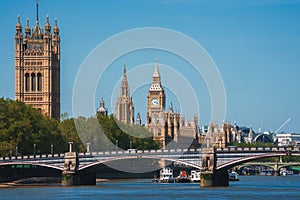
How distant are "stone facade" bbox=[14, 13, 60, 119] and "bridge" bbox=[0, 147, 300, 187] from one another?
70379 mm

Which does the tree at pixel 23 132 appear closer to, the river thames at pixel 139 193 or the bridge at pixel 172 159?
the bridge at pixel 172 159

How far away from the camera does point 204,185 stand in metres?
107

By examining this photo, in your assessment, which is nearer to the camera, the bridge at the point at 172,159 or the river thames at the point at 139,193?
the river thames at the point at 139,193

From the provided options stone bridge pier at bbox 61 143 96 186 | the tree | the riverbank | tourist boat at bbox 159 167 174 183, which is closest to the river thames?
stone bridge pier at bbox 61 143 96 186

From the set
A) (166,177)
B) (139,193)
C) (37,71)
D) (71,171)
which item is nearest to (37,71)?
(37,71)

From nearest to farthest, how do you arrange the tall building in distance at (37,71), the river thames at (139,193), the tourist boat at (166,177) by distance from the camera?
the river thames at (139,193) < the tourist boat at (166,177) < the tall building in distance at (37,71)

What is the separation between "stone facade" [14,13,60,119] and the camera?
187 meters

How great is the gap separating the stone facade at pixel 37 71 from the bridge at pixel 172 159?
7038cm

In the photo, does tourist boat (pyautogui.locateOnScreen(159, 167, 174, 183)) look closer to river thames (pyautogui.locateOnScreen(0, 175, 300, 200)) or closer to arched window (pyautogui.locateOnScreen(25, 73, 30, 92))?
river thames (pyautogui.locateOnScreen(0, 175, 300, 200))

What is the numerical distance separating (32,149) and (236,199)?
47.6 meters

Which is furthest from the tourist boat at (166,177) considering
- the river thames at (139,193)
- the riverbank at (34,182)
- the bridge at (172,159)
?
the river thames at (139,193)

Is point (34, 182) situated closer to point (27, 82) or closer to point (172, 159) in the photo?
point (172, 159)

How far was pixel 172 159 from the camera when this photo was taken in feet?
363

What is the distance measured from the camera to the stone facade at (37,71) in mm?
187125
